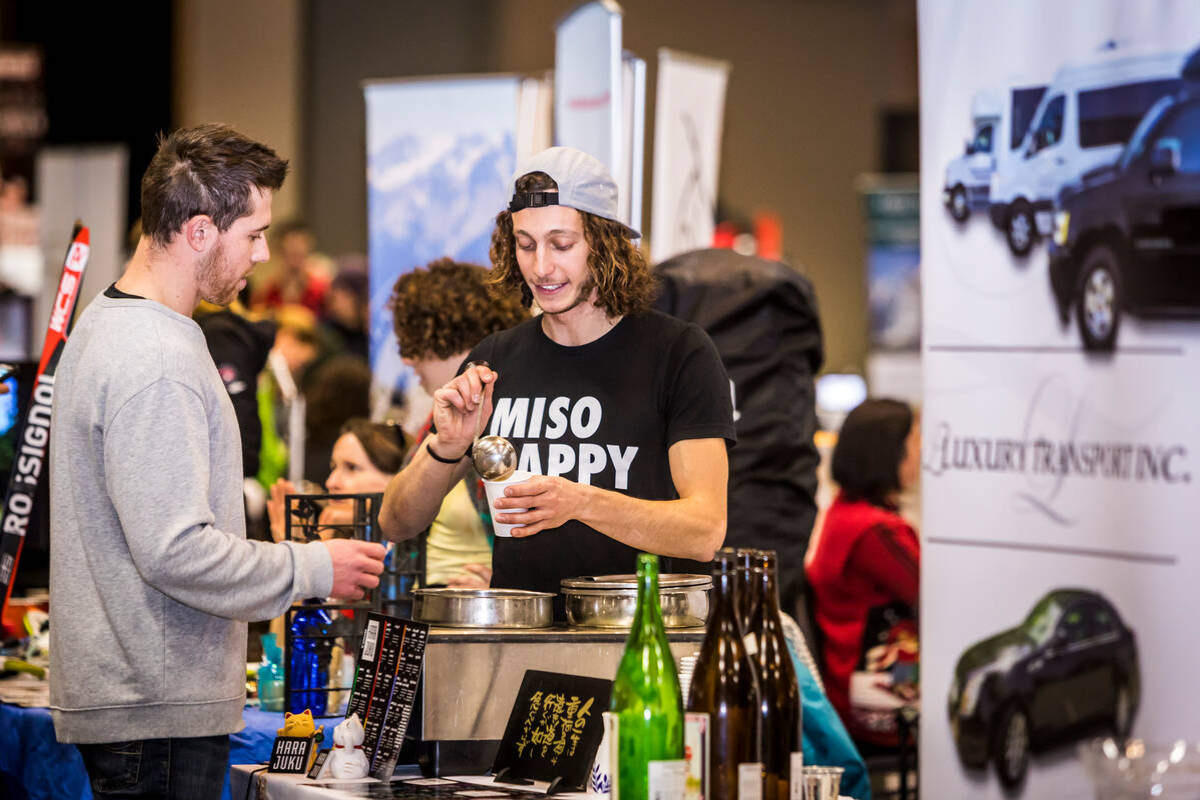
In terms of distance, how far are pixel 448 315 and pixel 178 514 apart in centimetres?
139

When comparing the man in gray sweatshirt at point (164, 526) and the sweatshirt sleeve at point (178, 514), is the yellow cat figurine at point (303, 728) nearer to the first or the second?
the man in gray sweatshirt at point (164, 526)

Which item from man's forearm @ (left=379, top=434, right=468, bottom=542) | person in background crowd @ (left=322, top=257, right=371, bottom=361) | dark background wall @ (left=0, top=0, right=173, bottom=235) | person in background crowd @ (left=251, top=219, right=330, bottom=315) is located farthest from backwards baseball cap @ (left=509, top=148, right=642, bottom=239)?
dark background wall @ (left=0, top=0, right=173, bottom=235)

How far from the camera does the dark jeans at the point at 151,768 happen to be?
1.92 metres

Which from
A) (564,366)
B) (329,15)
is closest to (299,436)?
(564,366)

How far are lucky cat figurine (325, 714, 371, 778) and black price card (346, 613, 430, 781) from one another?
0.04 ft

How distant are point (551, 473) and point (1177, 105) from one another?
3.56 ft

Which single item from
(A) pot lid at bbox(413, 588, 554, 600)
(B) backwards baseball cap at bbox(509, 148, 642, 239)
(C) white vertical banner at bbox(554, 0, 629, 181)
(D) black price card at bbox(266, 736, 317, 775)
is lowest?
(D) black price card at bbox(266, 736, 317, 775)

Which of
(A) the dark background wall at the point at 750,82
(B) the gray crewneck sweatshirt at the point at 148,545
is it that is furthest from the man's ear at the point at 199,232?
(A) the dark background wall at the point at 750,82

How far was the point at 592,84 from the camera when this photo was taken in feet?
13.3

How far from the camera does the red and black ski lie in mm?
2975

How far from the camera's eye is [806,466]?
370 cm

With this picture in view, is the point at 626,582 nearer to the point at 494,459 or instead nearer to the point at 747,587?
the point at 494,459

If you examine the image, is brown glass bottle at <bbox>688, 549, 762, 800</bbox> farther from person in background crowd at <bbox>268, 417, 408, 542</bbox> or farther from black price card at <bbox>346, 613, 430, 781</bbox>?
person in background crowd at <bbox>268, 417, 408, 542</bbox>

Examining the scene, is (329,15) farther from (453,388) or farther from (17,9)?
(453,388)
